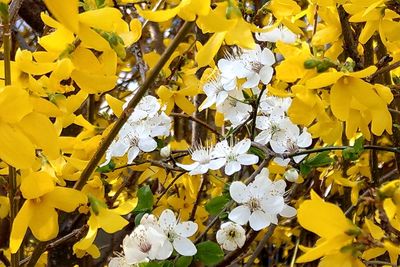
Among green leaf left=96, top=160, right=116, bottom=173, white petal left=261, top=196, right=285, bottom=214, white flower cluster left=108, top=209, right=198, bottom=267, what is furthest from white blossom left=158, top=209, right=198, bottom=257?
green leaf left=96, top=160, right=116, bottom=173

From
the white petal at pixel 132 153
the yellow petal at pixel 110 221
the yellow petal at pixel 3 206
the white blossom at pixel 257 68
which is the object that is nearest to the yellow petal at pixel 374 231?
the yellow petal at pixel 110 221

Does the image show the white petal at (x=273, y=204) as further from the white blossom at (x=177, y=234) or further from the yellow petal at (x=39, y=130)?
the yellow petal at (x=39, y=130)

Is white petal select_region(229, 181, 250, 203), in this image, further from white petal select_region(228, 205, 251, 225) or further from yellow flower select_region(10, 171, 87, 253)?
yellow flower select_region(10, 171, 87, 253)

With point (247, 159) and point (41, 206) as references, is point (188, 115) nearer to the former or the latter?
point (247, 159)

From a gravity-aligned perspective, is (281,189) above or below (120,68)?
above

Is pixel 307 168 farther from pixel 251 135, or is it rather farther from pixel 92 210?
pixel 92 210

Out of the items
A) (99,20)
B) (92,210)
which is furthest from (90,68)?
(92,210)

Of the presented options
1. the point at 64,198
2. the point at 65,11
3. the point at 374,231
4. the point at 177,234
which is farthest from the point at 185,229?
the point at 65,11
